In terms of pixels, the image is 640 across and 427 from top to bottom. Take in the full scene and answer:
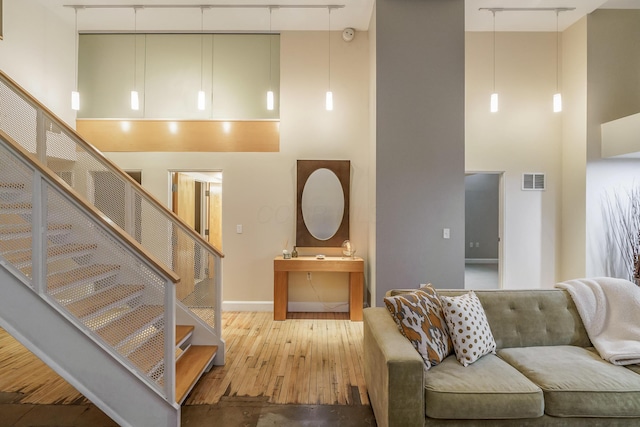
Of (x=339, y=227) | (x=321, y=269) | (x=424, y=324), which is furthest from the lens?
(x=339, y=227)

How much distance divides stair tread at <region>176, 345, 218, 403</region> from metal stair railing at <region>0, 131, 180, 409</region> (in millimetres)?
293

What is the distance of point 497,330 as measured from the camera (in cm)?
259

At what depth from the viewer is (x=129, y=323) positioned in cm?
233

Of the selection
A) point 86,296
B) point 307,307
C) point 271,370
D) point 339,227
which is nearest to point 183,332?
point 271,370

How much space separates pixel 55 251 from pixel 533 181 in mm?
5495

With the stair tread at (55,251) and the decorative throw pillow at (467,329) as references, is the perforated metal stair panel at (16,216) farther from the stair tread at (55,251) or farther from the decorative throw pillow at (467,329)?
the decorative throw pillow at (467,329)

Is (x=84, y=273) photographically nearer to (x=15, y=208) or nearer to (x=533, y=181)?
(x=15, y=208)

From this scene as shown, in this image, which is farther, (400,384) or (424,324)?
(424,324)

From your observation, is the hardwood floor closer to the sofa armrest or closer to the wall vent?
the sofa armrest

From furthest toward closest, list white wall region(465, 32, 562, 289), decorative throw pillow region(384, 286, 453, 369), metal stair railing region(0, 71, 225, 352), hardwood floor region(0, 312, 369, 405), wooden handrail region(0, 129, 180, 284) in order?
white wall region(465, 32, 562, 289), metal stair railing region(0, 71, 225, 352), hardwood floor region(0, 312, 369, 405), decorative throw pillow region(384, 286, 453, 369), wooden handrail region(0, 129, 180, 284)

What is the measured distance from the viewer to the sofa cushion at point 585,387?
2.00 meters

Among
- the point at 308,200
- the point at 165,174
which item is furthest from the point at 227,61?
the point at 308,200

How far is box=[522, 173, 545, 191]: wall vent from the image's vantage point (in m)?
5.14

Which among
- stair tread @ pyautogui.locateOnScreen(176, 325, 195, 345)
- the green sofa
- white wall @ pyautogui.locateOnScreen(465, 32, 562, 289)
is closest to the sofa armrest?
the green sofa
